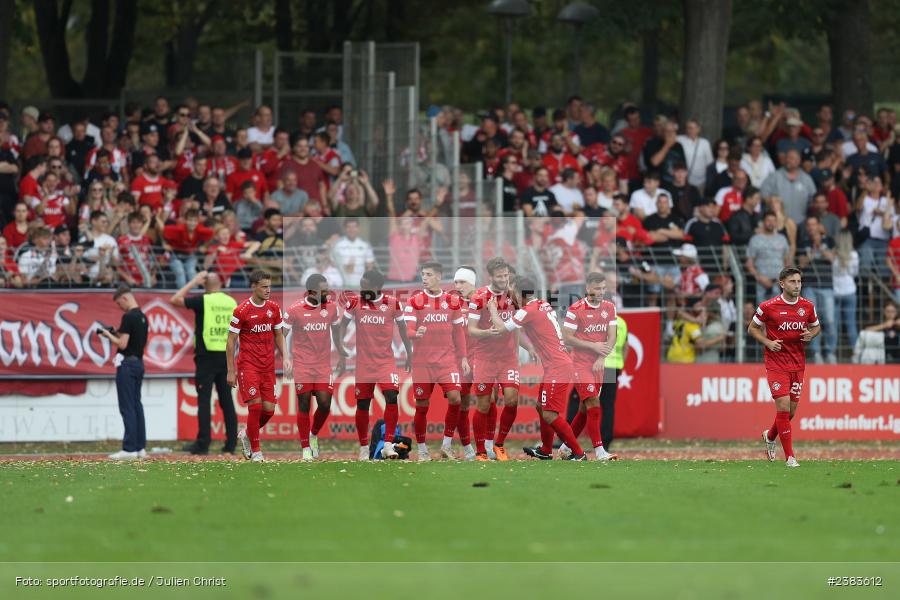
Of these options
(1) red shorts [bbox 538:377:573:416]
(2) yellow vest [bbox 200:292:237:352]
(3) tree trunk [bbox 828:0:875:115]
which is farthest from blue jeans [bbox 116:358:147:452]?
(3) tree trunk [bbox 828:0:875:115]

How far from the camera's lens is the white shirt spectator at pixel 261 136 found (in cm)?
2647

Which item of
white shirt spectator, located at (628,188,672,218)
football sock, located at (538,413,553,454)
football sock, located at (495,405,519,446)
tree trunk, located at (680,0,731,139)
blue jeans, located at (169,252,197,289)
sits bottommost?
football sock, located at (538,413,553,454)

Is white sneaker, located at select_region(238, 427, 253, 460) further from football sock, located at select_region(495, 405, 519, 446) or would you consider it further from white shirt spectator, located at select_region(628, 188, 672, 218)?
white shirt spectator, located at select_region(628, 188, 672, 218)

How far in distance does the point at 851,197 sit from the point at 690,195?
3.19 meters

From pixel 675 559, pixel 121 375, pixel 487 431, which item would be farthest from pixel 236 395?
pixel 675 559

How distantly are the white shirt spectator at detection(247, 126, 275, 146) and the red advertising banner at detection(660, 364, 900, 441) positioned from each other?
7.45 meters

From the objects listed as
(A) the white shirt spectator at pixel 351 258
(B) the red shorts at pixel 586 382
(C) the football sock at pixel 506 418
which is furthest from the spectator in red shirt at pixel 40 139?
(B) the red shorts at pixel 586 382

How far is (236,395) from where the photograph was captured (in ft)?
76.4

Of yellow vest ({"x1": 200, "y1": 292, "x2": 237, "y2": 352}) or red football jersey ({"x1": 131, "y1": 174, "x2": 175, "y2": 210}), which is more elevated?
red football jersey ({"x1": 131, "y1": 174, "x2": 175, "y2": 210})

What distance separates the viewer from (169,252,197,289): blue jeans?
75.6 feet

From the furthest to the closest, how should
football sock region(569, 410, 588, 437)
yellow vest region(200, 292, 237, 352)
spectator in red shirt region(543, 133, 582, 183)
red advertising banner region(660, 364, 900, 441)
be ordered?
spectator in red shirt region(543, 133, 582, 183), red advertising banner region(660, 364, 900, 441), yellow vest region(200, 292, 237, 352), football sock region(569, 410, 588, 437)

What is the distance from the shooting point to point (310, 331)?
19094 mm

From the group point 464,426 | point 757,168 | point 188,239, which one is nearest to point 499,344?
point 464,426

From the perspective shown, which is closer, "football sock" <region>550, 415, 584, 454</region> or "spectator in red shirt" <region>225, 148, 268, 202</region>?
"football sock" <region>550, 415, 584, 454</region>
